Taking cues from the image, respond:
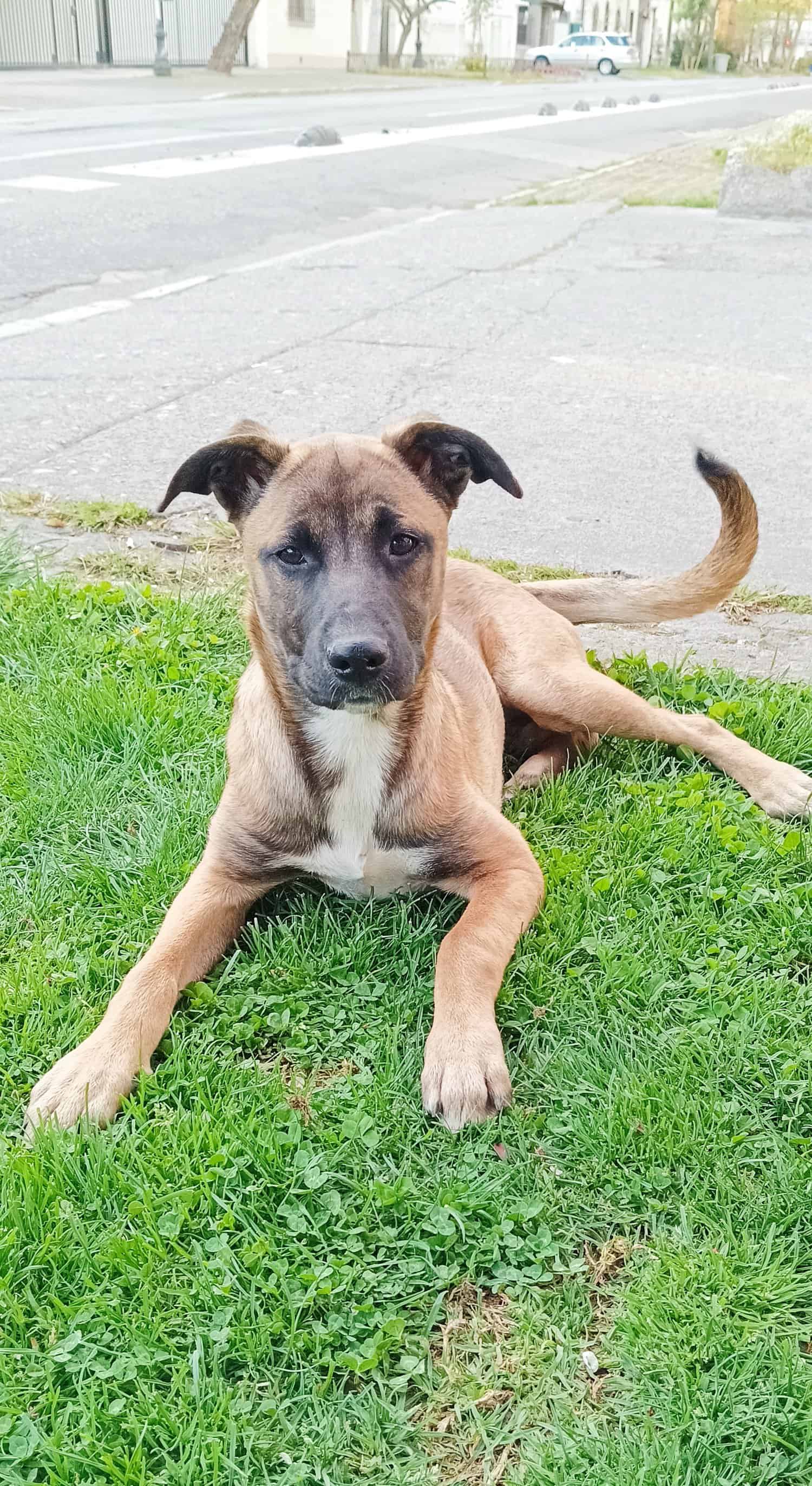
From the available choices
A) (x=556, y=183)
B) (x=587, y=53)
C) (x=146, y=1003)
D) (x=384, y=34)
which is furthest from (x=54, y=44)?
(x=146, y=1003)

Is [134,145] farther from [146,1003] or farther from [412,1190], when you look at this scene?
[412,1190]

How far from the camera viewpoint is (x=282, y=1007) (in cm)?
272

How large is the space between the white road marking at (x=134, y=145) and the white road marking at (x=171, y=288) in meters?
6.72

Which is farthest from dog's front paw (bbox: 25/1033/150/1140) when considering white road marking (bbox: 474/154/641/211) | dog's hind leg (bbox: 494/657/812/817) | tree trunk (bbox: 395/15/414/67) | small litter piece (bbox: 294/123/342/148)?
tree trunk (bbox: 395/15/414/67)

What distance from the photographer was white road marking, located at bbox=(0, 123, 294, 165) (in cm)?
1570

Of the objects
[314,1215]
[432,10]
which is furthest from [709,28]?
[314,1215]

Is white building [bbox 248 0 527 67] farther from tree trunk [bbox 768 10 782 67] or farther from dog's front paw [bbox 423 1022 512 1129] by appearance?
dog's front paw [bbox 423 1022 512 1129]

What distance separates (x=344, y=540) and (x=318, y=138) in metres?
18.7

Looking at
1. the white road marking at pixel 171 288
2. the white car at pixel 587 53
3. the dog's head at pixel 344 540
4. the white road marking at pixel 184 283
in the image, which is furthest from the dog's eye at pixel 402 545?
the white car at pixel 587 53

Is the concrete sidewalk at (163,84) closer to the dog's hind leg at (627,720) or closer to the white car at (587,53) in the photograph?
the white car at (587,53)

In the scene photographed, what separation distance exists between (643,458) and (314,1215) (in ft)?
15.5

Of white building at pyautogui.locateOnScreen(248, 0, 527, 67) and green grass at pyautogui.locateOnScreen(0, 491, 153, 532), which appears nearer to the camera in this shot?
green grass at pyautogui.locateOnScreen(0, 491, 153, 532)

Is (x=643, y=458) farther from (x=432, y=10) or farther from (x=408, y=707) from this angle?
(x=432, y=10)

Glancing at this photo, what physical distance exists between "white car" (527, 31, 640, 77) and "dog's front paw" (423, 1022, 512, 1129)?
226ft
